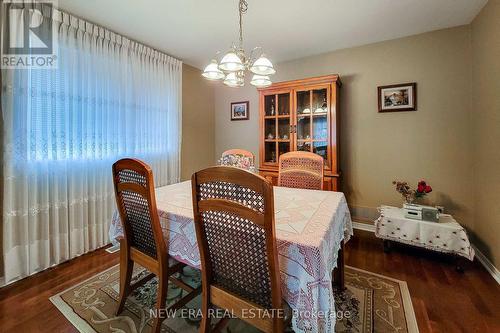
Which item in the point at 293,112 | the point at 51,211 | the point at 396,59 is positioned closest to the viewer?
the point at 51,211

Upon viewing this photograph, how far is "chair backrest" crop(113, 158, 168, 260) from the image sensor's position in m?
1.18

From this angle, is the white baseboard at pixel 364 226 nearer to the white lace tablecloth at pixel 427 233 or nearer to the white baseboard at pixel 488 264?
the white lace tablecloth at pixel 427 233

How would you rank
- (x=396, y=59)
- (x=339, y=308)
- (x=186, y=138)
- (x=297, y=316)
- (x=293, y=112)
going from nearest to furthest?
(x=297, y=316) → (x=339, y=308) → (x=396, y=59) → (x=293, y=112) → (x=186, y=138)

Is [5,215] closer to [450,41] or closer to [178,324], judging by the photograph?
[178,324]

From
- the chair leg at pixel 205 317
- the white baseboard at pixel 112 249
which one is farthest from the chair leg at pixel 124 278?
the white baseboard at pixel 112 249

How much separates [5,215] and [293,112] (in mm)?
2991

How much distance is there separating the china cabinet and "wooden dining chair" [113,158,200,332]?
1.80 m

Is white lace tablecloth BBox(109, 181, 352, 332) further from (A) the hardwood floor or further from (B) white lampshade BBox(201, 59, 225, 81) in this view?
(B) white lampshade BBox(201, 59, 225, 81)

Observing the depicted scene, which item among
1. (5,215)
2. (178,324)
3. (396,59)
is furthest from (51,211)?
(396,59)

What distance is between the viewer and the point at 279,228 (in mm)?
1063

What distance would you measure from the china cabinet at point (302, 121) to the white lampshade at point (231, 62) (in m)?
1.54

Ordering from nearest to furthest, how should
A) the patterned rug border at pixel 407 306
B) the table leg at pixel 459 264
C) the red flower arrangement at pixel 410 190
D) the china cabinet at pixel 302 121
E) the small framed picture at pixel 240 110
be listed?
1. the patterned rug border at pixel 407 306
2. the table leg at pixel 459 264
3. the red flower arrangement at pixel 410 190
4. the china cabinet at pixel 302 121
5. the small framed picture at pixel 240 110

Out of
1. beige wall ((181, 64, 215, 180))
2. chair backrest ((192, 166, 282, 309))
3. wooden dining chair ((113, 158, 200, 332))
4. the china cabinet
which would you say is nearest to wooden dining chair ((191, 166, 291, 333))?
chair backrest ((192, 166, 282, 309))

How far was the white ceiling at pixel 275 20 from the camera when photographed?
201 centimetres
